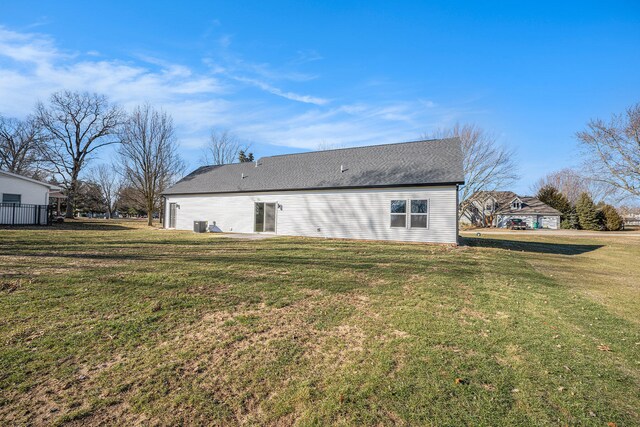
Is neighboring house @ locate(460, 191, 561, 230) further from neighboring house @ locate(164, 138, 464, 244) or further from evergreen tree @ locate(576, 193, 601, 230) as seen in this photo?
neighboring house @ locate(164, 138, 464, 244)

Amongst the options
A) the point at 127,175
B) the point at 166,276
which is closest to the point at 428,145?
the point at 166,276

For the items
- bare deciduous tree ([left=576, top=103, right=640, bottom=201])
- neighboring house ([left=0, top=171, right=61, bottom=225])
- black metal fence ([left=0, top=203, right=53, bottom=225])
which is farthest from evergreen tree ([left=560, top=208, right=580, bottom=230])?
neighboring house ([left=0, top=171, right=61, bottom=225])

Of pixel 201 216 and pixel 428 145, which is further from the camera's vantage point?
pixel 201 216

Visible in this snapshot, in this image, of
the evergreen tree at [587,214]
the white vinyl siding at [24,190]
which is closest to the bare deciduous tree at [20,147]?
the white vinyl siding at [24,190]

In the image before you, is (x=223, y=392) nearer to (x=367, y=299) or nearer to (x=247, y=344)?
(x=247, y=344)

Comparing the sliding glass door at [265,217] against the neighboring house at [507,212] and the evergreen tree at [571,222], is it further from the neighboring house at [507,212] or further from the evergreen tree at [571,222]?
the evergreen tree at [571,222]

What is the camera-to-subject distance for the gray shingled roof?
15.1 meters

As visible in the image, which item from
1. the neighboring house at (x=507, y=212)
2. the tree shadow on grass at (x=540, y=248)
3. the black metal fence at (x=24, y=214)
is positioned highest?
the neighboring house at (x=507, y=212)

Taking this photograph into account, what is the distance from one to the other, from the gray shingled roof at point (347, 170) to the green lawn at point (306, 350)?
9325 mm

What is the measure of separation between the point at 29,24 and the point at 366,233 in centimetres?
1488

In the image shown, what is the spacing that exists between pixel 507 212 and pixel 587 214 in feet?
30.1

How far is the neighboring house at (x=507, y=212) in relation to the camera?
44.9 m

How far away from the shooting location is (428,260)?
9500 millimetres

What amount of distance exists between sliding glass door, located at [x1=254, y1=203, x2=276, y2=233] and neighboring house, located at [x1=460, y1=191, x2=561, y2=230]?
1382 inches
